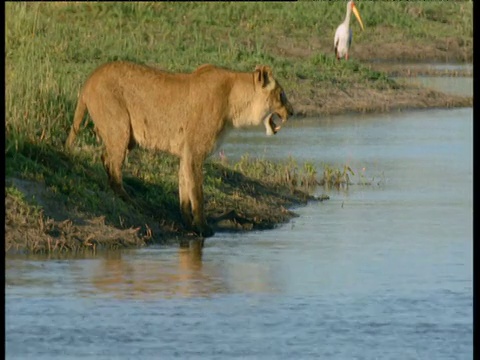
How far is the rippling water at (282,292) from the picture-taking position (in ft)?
30.7

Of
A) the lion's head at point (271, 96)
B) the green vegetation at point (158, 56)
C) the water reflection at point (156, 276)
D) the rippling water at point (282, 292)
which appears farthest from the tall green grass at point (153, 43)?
the rippling water at point (282, 292)

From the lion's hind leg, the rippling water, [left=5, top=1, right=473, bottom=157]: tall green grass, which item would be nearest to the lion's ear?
the lion's hind leg

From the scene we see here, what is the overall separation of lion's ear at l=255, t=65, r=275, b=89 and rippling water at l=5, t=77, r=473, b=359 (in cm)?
114

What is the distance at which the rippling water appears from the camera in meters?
9.34

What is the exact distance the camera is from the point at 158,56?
26969 millimetres

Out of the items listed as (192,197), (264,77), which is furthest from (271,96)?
(192,197)

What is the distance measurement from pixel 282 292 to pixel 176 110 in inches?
112

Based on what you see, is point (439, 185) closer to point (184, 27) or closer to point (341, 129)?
point (341, 129)

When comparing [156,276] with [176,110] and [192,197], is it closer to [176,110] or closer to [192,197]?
[192,197]

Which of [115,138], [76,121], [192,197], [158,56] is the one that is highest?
[158,56]

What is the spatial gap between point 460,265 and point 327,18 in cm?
2240

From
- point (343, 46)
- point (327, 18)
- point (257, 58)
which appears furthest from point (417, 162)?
point (327, 18)

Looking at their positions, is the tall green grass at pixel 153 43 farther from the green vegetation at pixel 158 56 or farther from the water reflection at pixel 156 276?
the water reflection at pixel 156 276

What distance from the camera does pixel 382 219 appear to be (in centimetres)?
1446
